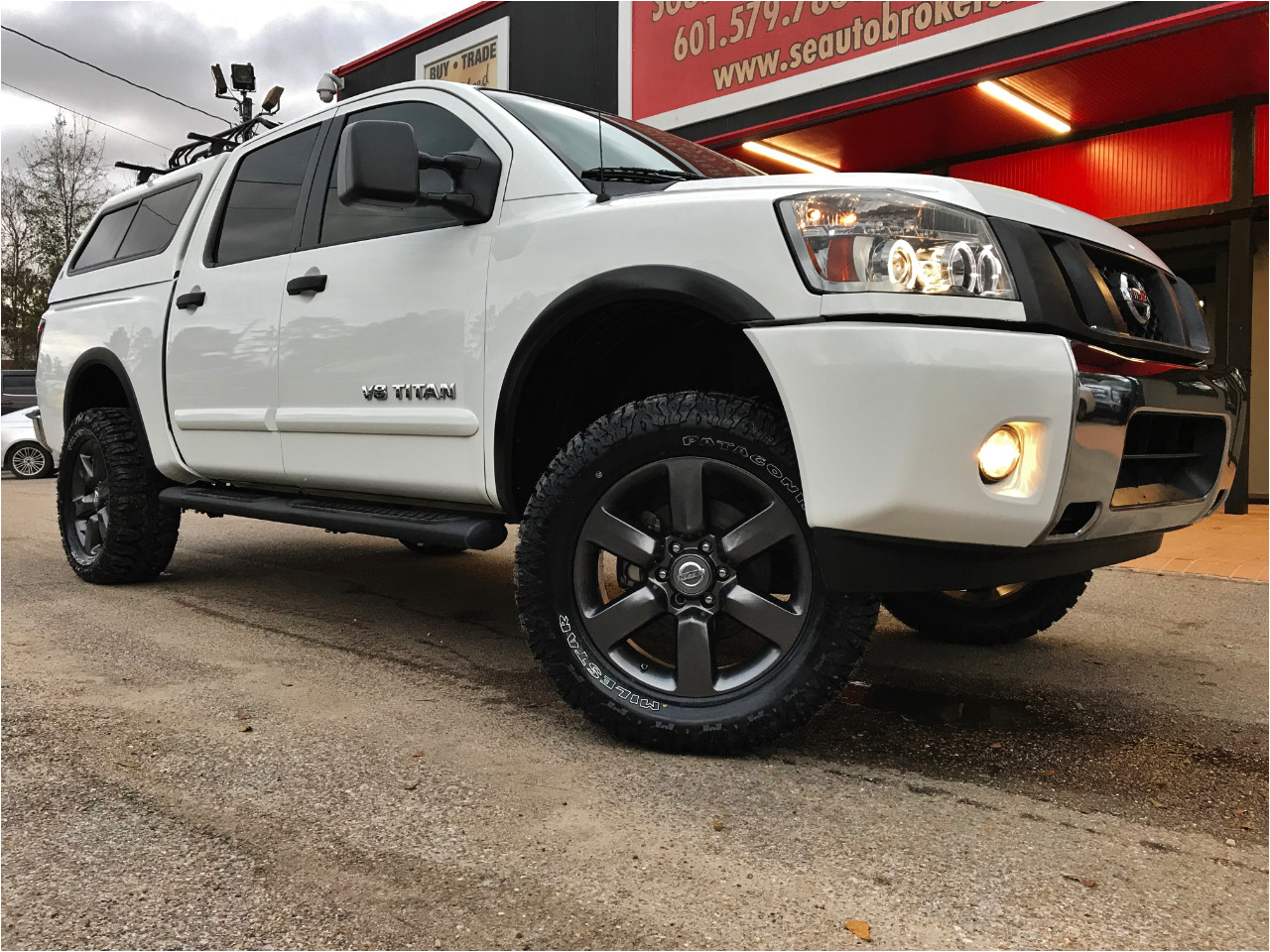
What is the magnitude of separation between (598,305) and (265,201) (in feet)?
6.90

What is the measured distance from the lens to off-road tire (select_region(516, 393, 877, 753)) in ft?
7.54

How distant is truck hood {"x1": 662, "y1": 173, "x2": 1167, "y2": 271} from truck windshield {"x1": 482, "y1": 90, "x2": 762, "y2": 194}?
382mm

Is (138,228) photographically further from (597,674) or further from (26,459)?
(26,459)

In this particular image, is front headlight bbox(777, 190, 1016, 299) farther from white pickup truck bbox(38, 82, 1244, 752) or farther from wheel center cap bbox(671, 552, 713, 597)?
wheel center cap bbox(671, 552, 713, 597)

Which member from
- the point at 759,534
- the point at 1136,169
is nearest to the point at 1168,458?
the point at 759,534

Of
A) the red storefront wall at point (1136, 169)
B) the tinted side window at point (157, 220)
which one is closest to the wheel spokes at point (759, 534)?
the tinted side window at point (157, 220)

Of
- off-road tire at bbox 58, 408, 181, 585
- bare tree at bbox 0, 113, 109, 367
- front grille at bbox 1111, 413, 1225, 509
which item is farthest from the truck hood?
bare tree at bbox 0, 113, 109, 367

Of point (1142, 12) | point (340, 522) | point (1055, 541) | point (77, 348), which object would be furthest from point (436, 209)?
point (1142, 12)

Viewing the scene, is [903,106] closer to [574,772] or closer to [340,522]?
[340,522]

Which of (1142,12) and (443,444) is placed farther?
(1142,12)

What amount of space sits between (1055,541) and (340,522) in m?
2.24

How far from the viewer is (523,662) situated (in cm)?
336

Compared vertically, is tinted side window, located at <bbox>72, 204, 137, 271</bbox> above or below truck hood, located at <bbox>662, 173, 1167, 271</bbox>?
above

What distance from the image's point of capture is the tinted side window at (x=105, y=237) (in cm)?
513
